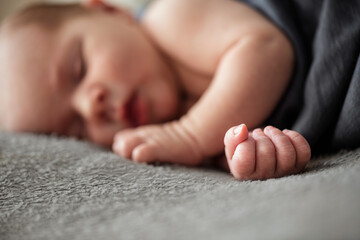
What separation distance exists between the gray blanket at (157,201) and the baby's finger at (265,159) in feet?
0.13

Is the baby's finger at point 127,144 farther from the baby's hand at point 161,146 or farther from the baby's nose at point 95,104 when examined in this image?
the baby's nose at point 95,104

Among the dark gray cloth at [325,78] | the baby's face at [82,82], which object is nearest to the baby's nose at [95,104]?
the baby's face at [82,82]

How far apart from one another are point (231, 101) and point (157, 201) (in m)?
0.28

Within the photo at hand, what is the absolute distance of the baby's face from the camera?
2.64 feet

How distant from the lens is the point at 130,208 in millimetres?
381

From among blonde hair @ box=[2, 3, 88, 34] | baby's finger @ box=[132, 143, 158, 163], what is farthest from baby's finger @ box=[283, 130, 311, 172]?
blonde hair @ box=[2, 3, 88, 34]

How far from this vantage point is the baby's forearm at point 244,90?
2.04 feet

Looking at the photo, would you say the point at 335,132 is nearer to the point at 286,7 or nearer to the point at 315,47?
the point at 315,47

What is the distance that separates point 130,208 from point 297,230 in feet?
0.64

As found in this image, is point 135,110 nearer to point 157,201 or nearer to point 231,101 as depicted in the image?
point 231,101

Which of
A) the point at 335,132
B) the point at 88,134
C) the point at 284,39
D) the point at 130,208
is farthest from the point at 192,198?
the point at 88,134

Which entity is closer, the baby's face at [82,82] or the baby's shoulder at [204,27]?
the baby's shoulder at [204,27]

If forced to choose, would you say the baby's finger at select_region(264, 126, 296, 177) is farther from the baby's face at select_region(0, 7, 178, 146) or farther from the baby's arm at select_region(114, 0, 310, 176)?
the baby's face at select_region(0, 7, 178, 146)

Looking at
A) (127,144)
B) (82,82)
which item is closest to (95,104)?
(82,82)
